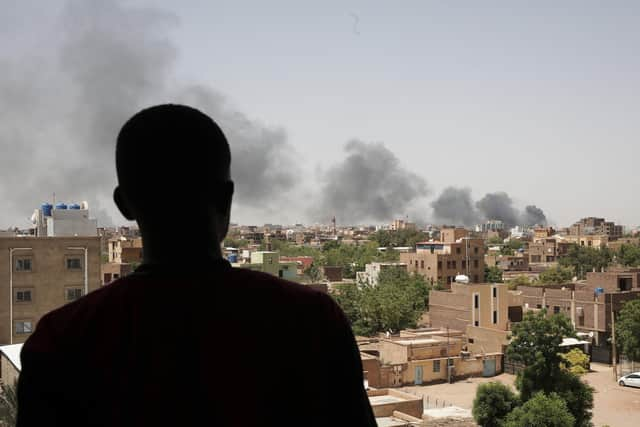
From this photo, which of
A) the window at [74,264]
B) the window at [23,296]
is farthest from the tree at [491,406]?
the window at [23,296]

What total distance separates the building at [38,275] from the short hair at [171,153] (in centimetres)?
874

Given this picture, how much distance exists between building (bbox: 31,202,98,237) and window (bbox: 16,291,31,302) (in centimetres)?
114

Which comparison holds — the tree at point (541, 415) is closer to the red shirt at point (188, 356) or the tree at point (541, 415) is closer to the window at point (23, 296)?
the window at point (23, 296)

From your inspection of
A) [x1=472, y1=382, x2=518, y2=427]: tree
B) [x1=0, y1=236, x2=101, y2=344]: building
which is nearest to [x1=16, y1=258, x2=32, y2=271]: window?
[x1=0, y1=236, x2=101, y2=344]: building

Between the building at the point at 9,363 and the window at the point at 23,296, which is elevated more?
the window at the point at 23,296

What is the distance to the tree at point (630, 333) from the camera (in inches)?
574

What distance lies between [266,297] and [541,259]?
42.1m

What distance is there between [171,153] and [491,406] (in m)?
10.3

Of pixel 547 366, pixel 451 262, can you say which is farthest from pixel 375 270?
pixel 547 366

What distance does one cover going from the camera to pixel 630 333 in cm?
1465

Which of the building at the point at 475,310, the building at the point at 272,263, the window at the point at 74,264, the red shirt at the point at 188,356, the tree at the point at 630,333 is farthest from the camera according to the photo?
the building at the point at 272,263

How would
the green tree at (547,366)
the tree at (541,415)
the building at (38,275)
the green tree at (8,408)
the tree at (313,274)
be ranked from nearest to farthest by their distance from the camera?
the green tree at (8,408) → the building at (38,275) → the tree at (541,415) → the green tree at (547,366) → the tree at (313,274)

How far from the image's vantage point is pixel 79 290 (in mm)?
9320

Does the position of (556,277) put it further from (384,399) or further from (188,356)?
(188,356)
